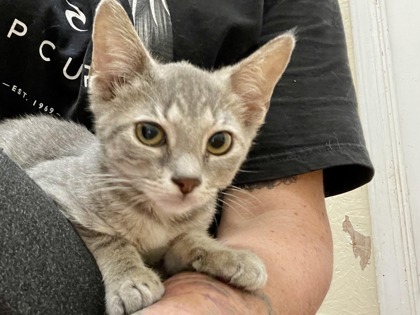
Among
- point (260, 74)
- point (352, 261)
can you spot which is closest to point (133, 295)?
point (260, 74)

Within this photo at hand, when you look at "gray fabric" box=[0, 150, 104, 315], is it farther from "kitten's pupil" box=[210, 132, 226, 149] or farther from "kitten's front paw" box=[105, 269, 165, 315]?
"kitten's pupil" box=[210, 132, 226, 149]

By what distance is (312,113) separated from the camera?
109 centimetres

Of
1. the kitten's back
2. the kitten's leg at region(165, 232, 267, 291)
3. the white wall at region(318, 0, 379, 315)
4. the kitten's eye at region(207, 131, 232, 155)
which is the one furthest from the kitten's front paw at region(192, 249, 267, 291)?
the white wall at region(318, 0, 379, 315)

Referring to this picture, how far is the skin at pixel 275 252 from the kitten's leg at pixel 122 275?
0.08 feet

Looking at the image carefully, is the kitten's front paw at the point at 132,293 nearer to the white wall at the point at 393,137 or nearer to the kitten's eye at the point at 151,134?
the kitten's eye at the point at 151,134

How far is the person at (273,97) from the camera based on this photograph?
101cm

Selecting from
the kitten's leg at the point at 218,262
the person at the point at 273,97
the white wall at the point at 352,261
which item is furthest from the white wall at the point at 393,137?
the kitten's leg at the point at 218,262

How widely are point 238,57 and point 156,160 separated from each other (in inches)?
16.3

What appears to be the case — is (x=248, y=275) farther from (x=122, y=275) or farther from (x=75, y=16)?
(x=75, y=16)

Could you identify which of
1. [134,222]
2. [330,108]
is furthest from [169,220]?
[330,108]

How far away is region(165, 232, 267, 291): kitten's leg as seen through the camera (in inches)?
31.9

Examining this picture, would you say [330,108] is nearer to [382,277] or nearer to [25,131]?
[25,131]

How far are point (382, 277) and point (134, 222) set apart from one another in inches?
42.2

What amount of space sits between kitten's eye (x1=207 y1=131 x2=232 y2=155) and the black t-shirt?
7.4 inches
